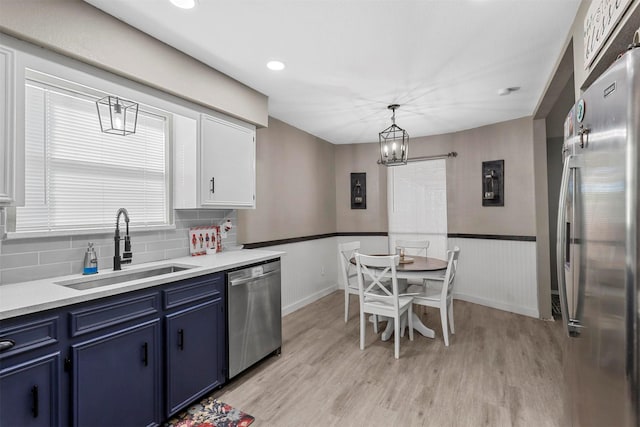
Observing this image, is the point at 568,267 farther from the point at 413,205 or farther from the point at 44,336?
the point at 413,205

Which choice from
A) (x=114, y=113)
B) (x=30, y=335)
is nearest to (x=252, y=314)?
(x=30, y=335)

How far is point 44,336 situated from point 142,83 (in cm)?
168

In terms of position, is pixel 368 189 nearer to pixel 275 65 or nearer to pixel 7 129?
pixel 275 65

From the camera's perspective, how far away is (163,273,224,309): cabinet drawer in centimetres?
198

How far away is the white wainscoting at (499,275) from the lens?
13.0ft

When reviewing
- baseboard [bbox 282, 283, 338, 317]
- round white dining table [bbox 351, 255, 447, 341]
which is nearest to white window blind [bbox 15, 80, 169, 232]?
baseboard [bbox 282, 283, 338, 317]

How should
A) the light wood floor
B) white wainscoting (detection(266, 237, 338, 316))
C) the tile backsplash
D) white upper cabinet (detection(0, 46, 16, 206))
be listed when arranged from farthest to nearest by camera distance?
1. white wainscoting (detection(266, 237, 338, 316))
2. the light wood floor
3. the tile backsplash
4. white upper cabinet (detection(0, 46, 16, 206))

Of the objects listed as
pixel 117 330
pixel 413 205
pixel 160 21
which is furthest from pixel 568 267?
pixel 413 205

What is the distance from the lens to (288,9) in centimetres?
190

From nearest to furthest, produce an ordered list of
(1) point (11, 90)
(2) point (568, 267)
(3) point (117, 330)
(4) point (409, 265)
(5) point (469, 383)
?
(2) point (568, 267) → (1) point (11, 90) → (3) point (117, 330) → (5) point (469, 383) → (4) point (409, 265)

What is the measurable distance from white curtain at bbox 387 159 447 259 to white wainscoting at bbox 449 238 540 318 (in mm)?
278

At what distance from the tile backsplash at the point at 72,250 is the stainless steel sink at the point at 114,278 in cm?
14

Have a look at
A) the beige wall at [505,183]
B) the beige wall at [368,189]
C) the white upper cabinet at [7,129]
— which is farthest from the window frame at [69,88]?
the beige wall at [505,183]

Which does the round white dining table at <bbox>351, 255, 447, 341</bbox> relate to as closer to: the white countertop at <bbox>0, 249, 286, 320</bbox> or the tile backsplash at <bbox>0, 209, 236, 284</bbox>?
the white countertop at <bbox>0, 249, 286, 320</bbox>
